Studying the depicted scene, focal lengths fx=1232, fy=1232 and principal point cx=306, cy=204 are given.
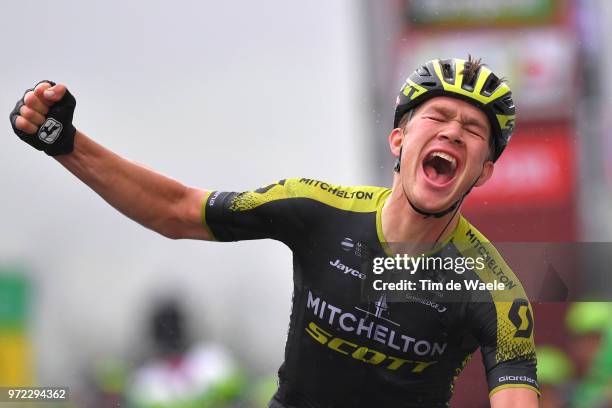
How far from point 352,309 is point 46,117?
1.82 m

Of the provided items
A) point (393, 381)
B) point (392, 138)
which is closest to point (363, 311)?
point (393, 381)

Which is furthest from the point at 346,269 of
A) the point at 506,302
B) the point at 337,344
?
the point at 506,302

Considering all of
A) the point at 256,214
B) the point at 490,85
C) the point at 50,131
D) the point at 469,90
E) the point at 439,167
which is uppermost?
the point at 490,85

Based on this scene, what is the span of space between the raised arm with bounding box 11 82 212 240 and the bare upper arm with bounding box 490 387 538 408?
5.68ft

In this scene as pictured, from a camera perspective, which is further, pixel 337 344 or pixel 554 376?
pixel 554 376

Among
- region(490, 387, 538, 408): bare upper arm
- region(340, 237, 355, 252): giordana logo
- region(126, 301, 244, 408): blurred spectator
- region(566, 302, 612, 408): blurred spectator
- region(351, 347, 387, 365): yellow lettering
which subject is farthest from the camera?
region(126, 301, 244, 408): blurred spectator

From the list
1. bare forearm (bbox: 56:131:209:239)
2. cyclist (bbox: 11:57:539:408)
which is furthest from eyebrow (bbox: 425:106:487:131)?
bare forearm (bbox: 56:131:209:239)

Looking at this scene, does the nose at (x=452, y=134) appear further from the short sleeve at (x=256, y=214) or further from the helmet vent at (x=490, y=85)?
the short sleeve at (x=256, y=214)

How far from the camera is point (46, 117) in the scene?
20.1 ft

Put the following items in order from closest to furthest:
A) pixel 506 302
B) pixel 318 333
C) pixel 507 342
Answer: pixel 507 342 → pixel 506 302 → pixel 318 333

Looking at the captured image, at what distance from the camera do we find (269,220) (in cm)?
640

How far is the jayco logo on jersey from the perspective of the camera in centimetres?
636

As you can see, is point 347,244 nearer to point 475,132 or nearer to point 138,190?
point 475,132

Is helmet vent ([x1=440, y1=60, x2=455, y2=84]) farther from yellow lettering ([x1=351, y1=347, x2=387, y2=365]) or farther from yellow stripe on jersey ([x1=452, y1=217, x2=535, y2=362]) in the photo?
yellow lettering ([x1=351, y1=347, x2=387, y2=365])
